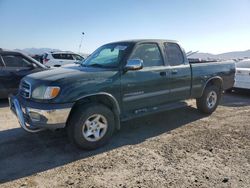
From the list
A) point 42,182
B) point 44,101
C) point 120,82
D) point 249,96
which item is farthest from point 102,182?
point 249,96

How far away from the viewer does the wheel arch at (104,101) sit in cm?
467

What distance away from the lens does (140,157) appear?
15.0 ft

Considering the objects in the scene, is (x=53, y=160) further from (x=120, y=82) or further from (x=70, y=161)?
(x=120, y=82)

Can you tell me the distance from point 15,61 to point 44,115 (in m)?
4.96

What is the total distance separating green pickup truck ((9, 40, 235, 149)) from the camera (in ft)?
14.6

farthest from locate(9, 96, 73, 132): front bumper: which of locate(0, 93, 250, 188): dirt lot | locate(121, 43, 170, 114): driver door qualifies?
locate(121, 43, 170, 114): driver door

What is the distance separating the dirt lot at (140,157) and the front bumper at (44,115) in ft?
1.79

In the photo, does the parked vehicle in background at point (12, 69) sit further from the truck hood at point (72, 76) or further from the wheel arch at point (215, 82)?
the wheel arch at point (215, 82)

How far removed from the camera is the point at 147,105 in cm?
565

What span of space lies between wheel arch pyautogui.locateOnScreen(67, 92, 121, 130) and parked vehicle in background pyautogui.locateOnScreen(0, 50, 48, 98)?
4464 mm

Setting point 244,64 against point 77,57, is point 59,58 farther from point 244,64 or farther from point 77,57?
point 244,64

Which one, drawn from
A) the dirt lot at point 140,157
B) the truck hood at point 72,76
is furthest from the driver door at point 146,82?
the dirt lot at point 140,157

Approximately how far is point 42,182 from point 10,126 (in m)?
2.91

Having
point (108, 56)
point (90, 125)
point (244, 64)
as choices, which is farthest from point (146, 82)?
point (244, 64)
